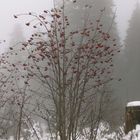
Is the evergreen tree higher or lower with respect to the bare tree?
higher

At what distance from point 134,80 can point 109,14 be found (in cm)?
579

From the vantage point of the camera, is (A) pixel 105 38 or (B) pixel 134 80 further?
(B) pixel 134 80

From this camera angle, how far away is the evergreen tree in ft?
127

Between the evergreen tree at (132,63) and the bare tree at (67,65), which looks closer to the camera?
the bare tree at (67,65)

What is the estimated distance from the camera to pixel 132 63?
39.9 metres

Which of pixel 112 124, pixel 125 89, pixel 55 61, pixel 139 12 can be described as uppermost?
pixel 139 12

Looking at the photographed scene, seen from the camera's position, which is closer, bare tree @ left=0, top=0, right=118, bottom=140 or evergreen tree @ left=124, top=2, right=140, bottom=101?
bare tree @ left=0, top=0, right=118, bottom=140

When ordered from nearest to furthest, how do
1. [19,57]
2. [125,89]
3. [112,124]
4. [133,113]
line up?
[133,113] < [112,124] < [125,89] < [19,57]

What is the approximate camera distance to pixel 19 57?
4741 cm

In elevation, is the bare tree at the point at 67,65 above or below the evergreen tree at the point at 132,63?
below

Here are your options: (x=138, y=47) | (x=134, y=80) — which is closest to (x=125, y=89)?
(x=134, y=80)

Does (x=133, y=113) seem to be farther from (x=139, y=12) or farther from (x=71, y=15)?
(x=139, y=12)

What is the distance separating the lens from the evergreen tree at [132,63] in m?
38.7

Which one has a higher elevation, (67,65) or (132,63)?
(132,63)
